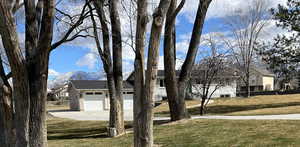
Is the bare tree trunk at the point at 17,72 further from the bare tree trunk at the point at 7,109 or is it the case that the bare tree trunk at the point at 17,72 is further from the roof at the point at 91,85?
the roof at the point at 91,85

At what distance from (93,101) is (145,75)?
1135 inches

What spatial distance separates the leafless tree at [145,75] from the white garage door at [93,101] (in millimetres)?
28215

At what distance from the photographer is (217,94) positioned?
39938 mm

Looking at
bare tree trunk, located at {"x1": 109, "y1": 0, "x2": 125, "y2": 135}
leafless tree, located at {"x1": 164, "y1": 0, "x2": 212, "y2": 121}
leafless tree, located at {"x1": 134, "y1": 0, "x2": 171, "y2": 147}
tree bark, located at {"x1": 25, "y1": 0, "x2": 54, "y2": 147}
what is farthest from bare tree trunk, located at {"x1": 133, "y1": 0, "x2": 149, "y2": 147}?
leafless tree, located at {"x1": 164, "y1": 0, "x2": 212, "y2": 121}

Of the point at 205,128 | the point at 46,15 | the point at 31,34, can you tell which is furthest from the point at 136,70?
the point at 205,128

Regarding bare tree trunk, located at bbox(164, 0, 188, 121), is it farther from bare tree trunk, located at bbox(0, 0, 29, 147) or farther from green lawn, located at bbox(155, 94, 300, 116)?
bare tree trunk, located at bbox(0, 0, 29, 147)

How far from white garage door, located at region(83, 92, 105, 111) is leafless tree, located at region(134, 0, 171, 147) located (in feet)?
92.6

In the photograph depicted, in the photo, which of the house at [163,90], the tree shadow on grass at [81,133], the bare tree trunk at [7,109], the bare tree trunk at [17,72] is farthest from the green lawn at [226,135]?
the house at [163,90]

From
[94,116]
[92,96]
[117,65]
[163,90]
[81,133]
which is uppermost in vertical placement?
[117,65]

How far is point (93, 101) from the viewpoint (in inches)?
1280


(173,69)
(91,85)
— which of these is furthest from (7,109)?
(91,85)

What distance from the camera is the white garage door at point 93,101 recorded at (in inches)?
1260

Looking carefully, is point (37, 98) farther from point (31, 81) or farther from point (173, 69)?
point (173, 69)

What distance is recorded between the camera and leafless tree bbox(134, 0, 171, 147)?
15.1 ft
